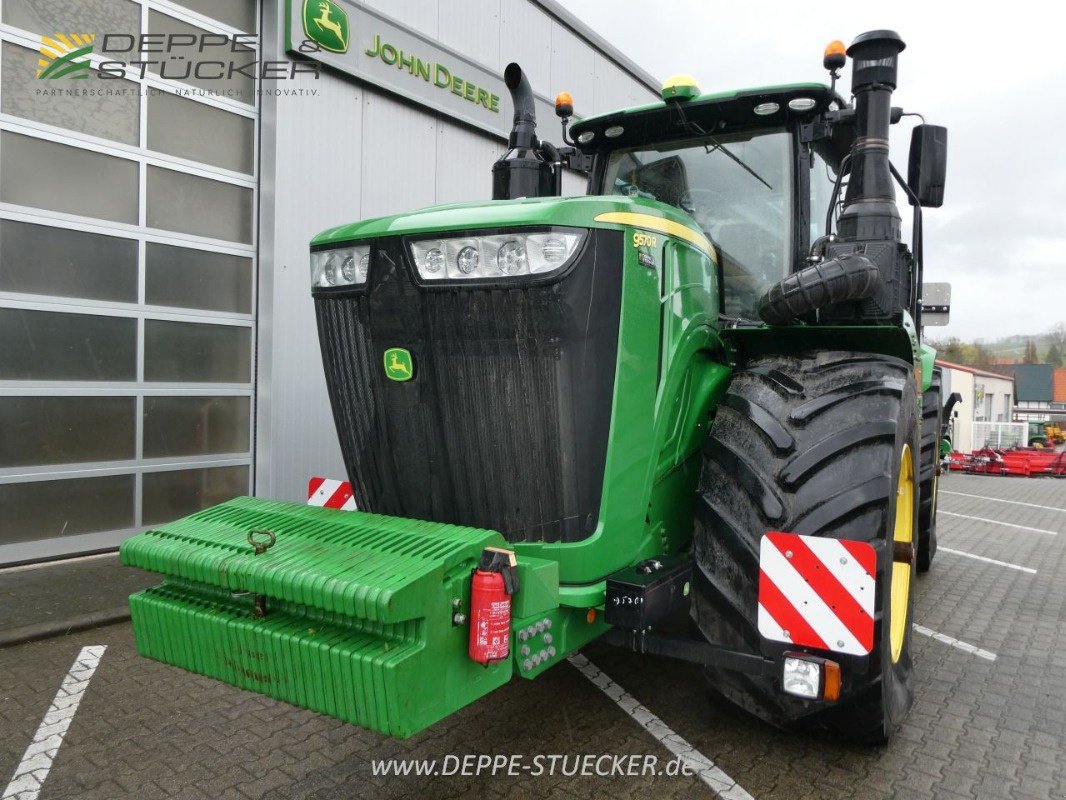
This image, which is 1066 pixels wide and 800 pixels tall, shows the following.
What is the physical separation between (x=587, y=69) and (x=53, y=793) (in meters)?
9.86

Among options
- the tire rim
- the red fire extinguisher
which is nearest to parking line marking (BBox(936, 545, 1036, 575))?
the tire rim

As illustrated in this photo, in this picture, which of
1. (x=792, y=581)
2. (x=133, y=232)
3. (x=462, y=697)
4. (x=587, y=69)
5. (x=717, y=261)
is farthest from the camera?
(x=587, y=69)

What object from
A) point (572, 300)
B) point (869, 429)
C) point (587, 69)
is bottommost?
point (869, 429)

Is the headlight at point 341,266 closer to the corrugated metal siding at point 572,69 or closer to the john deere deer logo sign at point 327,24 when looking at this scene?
the john deere deer logo sign at point 327,24

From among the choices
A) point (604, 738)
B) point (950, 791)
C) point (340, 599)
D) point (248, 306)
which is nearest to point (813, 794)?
point (950, 791)

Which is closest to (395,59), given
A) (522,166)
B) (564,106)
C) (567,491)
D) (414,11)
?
(414,11)

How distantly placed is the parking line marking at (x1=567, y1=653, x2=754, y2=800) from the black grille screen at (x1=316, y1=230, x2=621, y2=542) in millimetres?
1029

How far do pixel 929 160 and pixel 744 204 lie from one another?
89 cm

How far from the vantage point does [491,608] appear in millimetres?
2084

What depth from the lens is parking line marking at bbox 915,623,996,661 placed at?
13.7ft

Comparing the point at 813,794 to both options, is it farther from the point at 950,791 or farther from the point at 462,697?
the point at 462,697

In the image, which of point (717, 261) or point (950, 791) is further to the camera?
point (717, 261)

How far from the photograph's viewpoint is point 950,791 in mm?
2678

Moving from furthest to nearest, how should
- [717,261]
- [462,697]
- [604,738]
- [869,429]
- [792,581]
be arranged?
[717,261] < [604,738] < [869,429] < [792,581] < [462,697]
